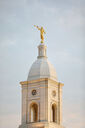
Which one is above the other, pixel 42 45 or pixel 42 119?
pixel 42 45

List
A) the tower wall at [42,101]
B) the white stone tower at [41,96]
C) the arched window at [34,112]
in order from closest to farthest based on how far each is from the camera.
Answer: the tower wall at [42,101]
the white stone tower at [41,96]
the arched window at [34,112]

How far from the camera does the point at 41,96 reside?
232ft

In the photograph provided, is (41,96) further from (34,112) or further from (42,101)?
(34,112)

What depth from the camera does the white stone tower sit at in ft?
228

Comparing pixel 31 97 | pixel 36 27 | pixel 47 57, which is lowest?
pixel 31 97

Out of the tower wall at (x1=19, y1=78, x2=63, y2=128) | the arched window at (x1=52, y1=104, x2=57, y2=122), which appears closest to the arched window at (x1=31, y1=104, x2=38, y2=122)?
the tower wall at (x1=19, y1=78, x2=63, y2=128)

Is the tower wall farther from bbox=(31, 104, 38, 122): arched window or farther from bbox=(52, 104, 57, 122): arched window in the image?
bbox=(31, 104, 38, 122): arched window

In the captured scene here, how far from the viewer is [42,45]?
74.7 m

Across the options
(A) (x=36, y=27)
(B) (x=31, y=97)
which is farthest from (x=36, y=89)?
(A) (x=36, y=27)

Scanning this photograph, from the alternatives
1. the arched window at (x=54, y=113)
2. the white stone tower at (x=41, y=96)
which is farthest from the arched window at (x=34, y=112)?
the arched window at (x=54, y=113)

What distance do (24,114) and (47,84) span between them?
6464 mm

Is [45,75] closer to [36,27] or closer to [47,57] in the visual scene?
[47,57]

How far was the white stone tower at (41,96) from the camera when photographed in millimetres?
69562

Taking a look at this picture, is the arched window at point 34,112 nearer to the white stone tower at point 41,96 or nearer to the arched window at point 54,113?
the white stone tower at point 41,96
